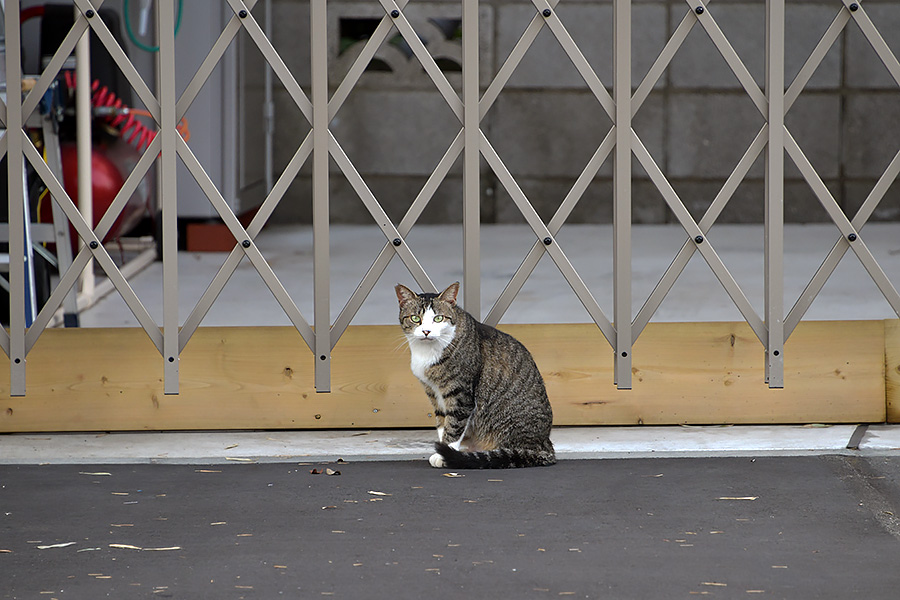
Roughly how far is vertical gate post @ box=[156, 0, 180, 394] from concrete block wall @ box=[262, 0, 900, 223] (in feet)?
13.3

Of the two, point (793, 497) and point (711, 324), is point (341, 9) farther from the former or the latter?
point (793, 497)

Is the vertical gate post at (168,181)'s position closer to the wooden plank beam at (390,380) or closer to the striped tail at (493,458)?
the wooden plank beam at (390,380)

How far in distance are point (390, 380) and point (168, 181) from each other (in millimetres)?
757

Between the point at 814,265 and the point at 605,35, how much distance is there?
2.23 m

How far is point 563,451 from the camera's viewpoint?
273cm

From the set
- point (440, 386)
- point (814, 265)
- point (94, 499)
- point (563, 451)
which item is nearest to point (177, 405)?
point (94, 499)

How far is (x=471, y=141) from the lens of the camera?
2.73 metres

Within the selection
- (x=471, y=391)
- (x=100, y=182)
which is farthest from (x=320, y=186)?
(x=100, y=182)

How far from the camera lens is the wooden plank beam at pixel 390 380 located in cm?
290

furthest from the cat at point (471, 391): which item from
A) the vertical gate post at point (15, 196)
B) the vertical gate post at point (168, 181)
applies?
the vertical gate post at point (15, 196)

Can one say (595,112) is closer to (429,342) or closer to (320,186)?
(320,186)

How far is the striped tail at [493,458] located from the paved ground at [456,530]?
3 cm

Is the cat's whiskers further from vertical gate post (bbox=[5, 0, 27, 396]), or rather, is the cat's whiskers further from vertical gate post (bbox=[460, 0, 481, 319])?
vertical gate post (bbox=[5, 0, 27, 396])

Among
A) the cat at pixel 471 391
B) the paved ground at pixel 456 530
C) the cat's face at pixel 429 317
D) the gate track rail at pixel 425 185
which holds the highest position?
the gate track rail at pixel 425 185
